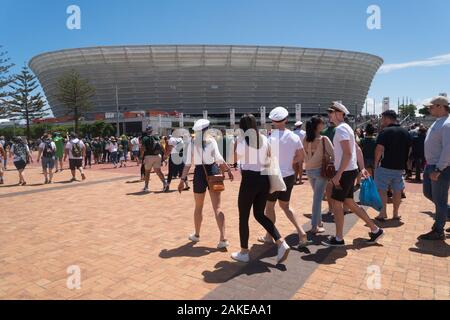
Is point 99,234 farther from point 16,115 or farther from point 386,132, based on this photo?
point 16,115

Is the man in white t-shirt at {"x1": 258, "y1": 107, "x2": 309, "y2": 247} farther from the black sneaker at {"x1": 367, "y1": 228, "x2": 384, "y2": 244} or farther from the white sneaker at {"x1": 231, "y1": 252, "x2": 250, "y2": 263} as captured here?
the black sneaker at {"x1": 367, "y1": 228, "x2": 384, "y2": 244}

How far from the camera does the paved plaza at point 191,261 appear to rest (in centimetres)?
328

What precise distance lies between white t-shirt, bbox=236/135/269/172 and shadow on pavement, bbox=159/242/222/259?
138 cm

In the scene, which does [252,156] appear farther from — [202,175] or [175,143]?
[175,143]

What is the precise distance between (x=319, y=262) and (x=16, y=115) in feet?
218

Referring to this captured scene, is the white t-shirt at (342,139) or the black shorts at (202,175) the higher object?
the white t-shirt at (342,139)

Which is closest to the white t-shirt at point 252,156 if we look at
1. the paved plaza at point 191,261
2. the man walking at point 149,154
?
the paved plaza at point 191,261

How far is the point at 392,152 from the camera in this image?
5410mm

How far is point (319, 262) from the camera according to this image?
3.95m

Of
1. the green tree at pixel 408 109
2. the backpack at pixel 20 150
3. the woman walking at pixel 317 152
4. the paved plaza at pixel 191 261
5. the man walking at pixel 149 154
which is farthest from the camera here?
the green tree at pixel 408 109

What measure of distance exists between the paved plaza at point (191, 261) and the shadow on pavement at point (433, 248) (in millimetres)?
14

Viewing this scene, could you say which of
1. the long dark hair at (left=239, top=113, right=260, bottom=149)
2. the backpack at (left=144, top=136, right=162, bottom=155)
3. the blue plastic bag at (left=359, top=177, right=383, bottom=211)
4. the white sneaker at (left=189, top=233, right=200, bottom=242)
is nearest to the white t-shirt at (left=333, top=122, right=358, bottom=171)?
the blue plastic bag at (left=359, top=177, right=383, bottom=211)

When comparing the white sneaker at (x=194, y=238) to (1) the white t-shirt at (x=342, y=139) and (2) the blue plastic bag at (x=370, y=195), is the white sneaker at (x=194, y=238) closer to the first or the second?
(1) the white t-shirt at (x=342, y=139)
